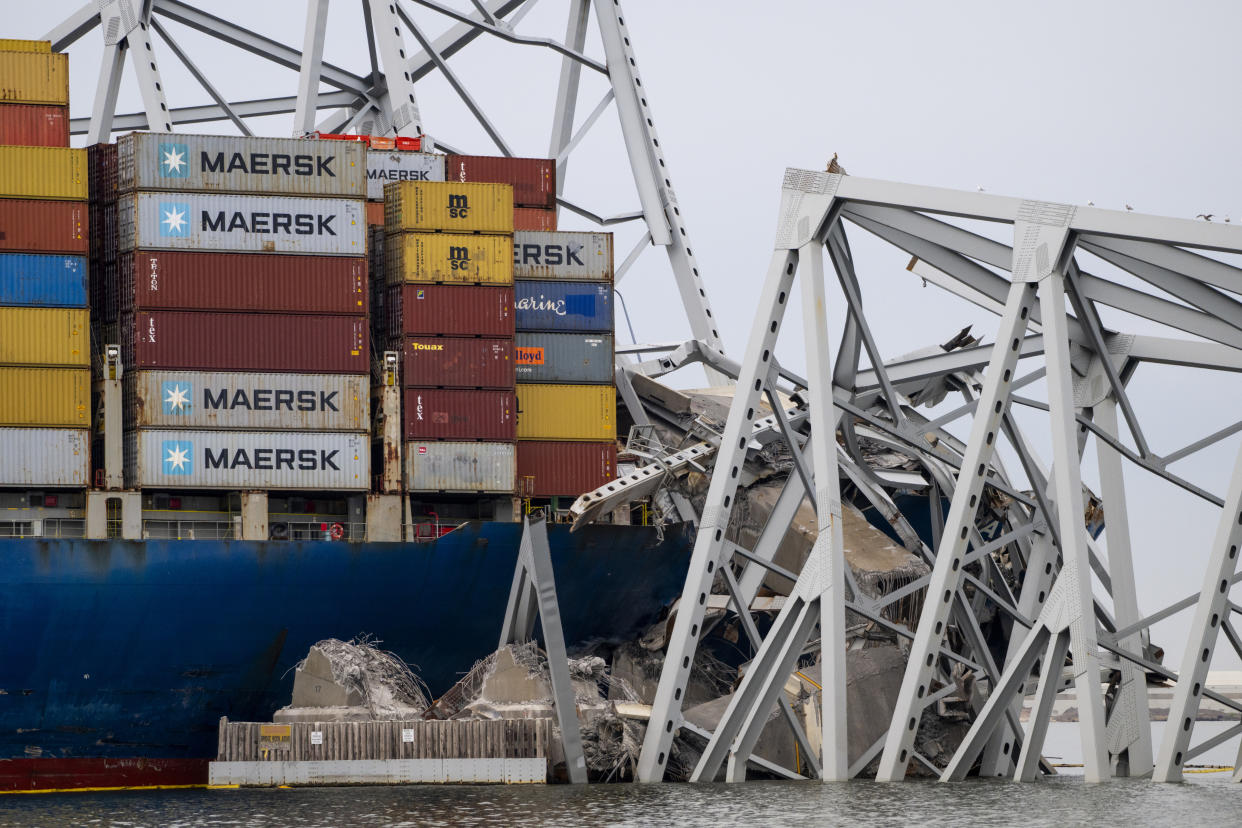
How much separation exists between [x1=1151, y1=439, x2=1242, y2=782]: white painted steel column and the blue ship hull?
2068 cm

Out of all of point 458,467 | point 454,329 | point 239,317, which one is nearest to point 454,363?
point 454,329

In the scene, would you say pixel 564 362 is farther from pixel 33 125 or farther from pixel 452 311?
pixel 33 125

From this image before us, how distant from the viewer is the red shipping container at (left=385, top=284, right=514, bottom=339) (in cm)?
5078

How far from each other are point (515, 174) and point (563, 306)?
21.4ft

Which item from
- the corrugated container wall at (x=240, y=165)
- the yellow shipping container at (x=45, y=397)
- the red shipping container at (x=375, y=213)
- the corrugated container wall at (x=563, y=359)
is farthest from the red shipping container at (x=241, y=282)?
the corrugated container wall at (x=563, y=359)

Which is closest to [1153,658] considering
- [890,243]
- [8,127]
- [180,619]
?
[890,243]

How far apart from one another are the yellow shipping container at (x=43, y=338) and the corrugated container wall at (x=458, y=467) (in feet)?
30.9

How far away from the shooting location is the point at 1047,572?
44.5 metres

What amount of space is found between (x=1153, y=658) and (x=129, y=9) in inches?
1636

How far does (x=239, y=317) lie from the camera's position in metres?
49.2

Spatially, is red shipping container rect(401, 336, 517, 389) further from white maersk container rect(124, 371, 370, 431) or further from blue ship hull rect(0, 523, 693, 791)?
blue ship hull rect(0, 523, 693, 791)

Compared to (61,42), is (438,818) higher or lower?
lower

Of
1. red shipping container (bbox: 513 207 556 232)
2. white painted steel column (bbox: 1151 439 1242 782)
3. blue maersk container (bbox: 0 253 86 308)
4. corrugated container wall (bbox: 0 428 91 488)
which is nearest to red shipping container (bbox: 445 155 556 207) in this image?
red shipping container (bbox: 513 207 556 232)

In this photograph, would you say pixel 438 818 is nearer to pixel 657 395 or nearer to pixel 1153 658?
pixel 1153 658
